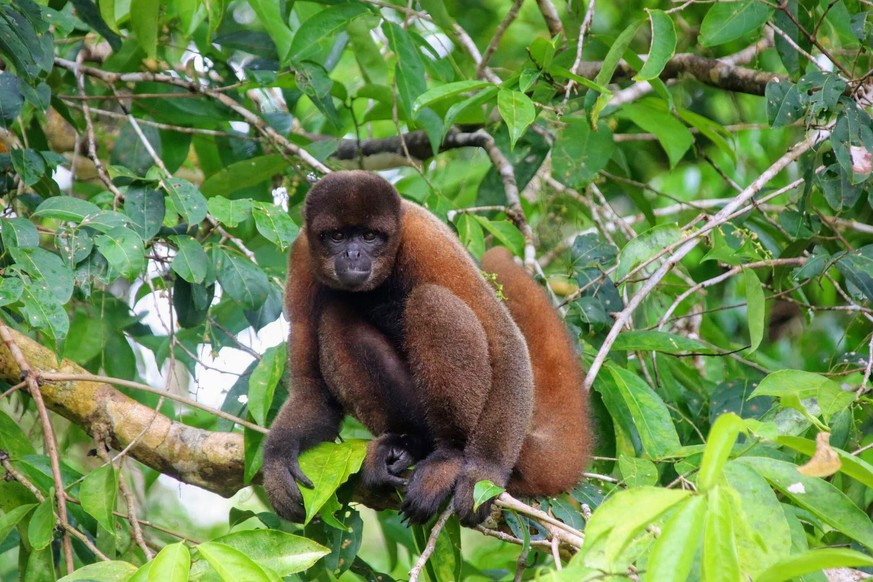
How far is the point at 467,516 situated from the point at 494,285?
1.33m

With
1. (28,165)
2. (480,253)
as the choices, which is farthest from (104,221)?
(480,253)

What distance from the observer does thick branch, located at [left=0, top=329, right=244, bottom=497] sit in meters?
4.39

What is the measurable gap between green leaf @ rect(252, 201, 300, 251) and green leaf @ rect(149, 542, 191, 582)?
74.5 inches

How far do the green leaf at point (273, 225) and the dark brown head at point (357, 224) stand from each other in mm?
246

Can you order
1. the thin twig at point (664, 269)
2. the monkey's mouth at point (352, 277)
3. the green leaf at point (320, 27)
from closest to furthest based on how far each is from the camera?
1. the thin twig at point (664, 269)
2. the monkey's mouth at point (352, 277)
3. the green leaf at point (320, 27)

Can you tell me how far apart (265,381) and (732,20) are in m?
2.80

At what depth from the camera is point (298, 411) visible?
425 centimetres

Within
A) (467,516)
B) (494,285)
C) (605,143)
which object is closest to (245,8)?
(605,143)

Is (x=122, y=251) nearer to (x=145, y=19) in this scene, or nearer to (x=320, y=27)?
(x=145, y=19)

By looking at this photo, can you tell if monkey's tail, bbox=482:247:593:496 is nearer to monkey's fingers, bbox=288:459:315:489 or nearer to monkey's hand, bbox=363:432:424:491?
monkey's hand, bbox=363:432:424:491

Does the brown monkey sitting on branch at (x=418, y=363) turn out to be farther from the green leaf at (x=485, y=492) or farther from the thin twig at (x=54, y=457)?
the thin twig at (x=54, y=457)

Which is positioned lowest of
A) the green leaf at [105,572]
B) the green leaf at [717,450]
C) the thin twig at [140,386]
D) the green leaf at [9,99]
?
the green leaf at [105,572]

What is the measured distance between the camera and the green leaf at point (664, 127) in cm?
534

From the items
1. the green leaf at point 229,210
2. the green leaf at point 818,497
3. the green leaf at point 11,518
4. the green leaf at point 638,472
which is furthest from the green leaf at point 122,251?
the green leaf at point 818,497
